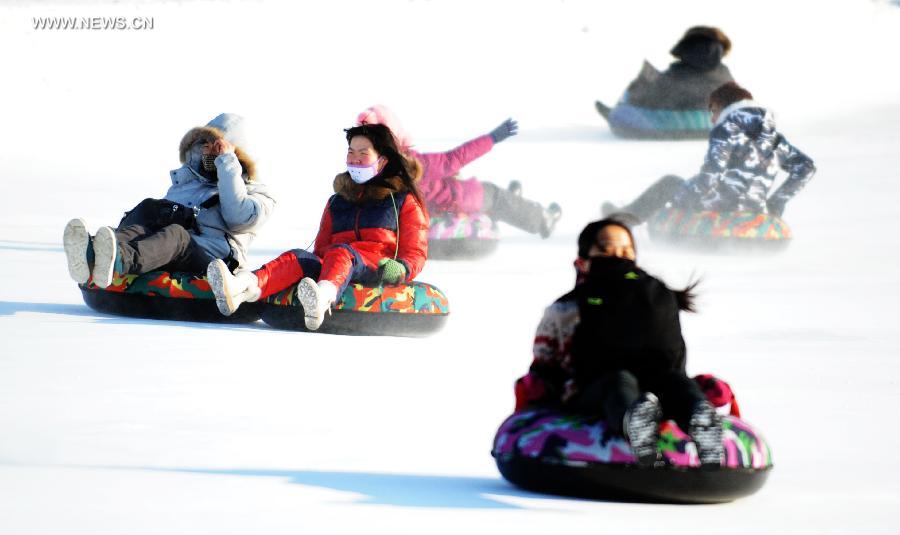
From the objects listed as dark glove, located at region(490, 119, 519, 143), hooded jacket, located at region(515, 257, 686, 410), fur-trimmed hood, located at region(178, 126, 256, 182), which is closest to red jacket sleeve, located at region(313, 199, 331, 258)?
fur-trimmed hood, located at region(178, 126, 256, 182)

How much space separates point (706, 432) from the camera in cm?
518

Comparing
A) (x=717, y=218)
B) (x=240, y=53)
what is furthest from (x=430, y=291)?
(x=240, y=53)

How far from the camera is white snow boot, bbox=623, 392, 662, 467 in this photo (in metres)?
5.06

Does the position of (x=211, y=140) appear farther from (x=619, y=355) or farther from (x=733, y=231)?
(x=733, y=231)

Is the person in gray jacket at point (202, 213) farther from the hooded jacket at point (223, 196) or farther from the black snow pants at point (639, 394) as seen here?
the black snow pants at point (639, 394)

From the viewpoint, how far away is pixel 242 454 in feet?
20.0

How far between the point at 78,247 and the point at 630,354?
4443 millimetres

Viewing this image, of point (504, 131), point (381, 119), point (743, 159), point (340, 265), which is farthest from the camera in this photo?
point (743, 159)

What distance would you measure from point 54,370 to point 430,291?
2.49 meters

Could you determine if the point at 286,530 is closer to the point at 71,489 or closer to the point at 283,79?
the point at 71,489

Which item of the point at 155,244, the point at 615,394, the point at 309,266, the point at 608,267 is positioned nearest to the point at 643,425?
the point at 615,394

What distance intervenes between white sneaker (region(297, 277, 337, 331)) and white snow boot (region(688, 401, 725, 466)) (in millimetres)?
3831

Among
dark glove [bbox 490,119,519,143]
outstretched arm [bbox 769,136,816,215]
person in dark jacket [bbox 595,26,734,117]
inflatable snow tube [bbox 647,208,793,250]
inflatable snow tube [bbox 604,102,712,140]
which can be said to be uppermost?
person in dark jacket [bbox 595,26,734,117]

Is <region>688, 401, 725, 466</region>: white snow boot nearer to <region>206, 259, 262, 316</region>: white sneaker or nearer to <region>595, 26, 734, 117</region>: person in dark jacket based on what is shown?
<region>206, 259, 262, 316</region>: white sneaker
